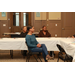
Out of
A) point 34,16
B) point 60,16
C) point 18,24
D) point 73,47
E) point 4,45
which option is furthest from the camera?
point 18,24

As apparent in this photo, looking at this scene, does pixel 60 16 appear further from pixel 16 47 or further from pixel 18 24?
pixel 16 47

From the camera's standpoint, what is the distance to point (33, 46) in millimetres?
3564

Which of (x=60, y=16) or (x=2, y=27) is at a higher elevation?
(x=60, y=16)

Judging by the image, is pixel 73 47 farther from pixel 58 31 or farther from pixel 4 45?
pixel 58 31

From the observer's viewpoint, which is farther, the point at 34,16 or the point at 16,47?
the point at 34,16

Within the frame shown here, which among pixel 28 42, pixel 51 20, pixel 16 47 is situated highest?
pixel 51 20

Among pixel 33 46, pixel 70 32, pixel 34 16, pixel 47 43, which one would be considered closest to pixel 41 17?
pixel 34 16

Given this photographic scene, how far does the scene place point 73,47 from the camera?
9.07 ft

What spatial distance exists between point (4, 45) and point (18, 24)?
7511 mm

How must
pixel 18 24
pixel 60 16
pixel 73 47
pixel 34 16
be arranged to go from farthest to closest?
pixel 18 24, pixel 34 16, pixel 60 16, pixel 73 47

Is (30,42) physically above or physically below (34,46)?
above

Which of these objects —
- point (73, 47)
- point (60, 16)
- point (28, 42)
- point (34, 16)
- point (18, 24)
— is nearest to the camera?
point (73, 47)

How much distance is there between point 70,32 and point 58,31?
2.86 feet

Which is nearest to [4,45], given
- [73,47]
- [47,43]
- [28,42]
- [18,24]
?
[28,42]
